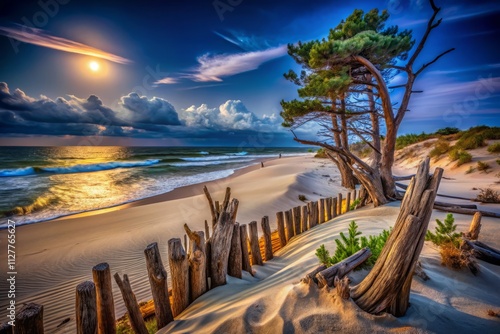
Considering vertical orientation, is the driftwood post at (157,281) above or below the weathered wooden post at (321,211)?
above

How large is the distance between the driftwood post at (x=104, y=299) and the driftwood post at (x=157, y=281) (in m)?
0.39

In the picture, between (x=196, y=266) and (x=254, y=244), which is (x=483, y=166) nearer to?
(x=254, y=244)

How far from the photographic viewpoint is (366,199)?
7.24 meters

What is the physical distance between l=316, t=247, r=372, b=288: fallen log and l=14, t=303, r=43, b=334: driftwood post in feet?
8.10

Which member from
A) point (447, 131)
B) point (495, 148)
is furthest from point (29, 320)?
point (447, 131)

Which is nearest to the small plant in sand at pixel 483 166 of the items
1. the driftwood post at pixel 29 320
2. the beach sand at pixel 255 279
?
the beach sand at pixel 255 279

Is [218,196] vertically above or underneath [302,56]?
underneath

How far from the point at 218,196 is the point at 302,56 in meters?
7.86

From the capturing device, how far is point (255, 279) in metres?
3.53

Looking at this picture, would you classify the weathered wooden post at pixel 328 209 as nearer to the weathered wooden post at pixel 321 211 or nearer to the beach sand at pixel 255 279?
the weathered wooden post at pixel 321 211

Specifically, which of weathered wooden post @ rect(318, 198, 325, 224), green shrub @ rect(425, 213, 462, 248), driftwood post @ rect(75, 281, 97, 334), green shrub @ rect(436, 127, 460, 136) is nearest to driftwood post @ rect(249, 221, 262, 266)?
driftwood post @ rect(75, 281, 97, 334)

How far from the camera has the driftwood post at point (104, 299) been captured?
217cm

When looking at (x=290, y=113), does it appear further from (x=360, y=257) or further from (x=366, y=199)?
(x=360, y=257)

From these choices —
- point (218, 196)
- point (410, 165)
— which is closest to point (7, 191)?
point (218, 196)
